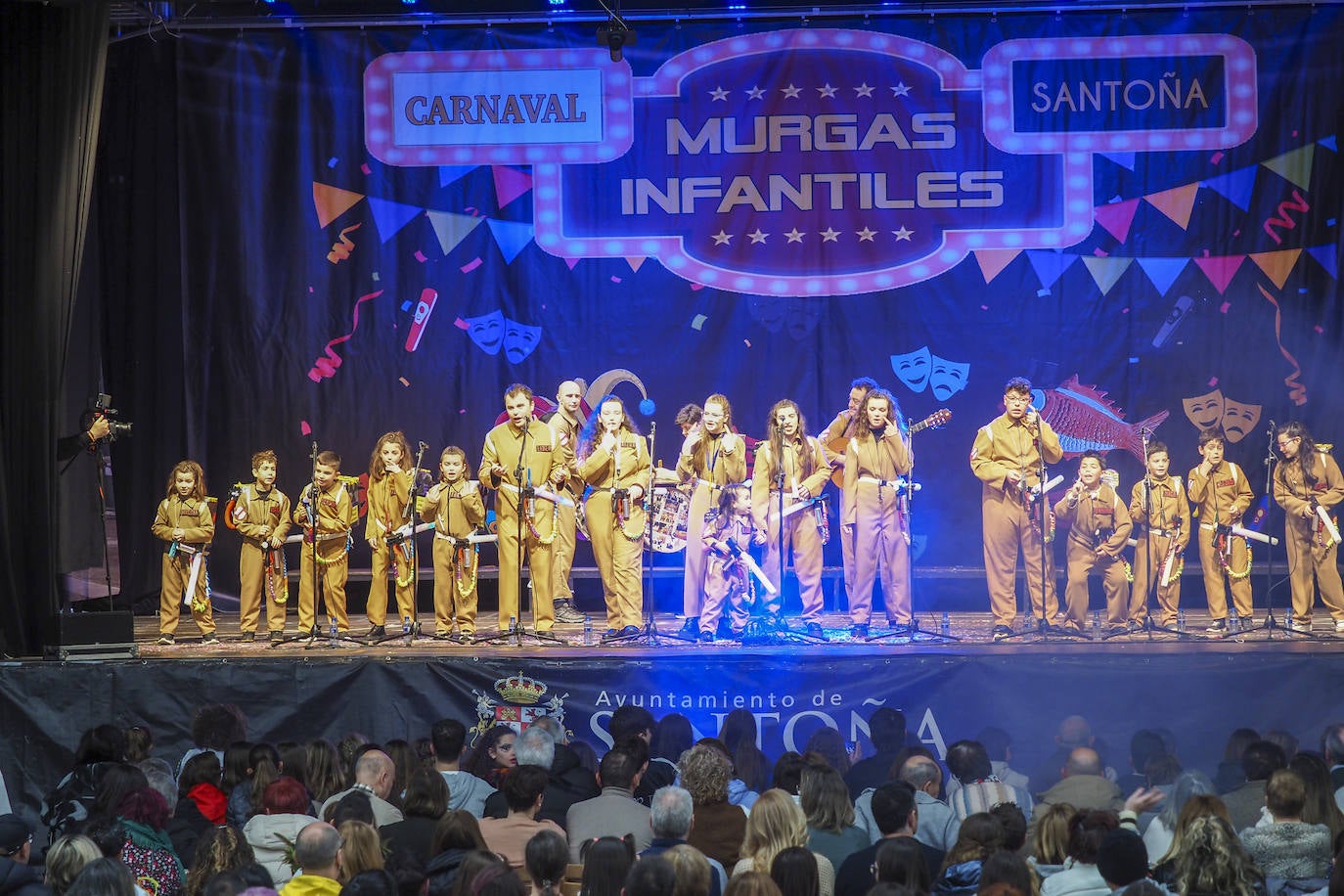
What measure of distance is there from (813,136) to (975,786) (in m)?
8.08

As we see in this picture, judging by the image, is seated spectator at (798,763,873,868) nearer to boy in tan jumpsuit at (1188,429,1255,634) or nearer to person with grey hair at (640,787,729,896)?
person with grey hair at (640,787,729,896)

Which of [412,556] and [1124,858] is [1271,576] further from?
[1124,858]

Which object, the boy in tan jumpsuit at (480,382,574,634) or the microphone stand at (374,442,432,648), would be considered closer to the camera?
the microphone stand at (374,442,432,648)

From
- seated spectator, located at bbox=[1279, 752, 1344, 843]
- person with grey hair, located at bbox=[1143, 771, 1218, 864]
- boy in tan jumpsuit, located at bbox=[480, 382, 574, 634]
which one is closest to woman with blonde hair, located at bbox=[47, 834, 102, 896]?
person with grey hair, located at bbox=[1143, 771, 1218, 864]

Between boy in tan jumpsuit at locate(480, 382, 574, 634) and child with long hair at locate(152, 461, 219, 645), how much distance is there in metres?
2.34

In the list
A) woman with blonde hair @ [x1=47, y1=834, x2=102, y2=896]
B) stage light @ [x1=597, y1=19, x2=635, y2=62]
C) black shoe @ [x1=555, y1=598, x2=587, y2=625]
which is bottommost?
woman with blonde hair @ [x1=47, y1=834, x2=102, y2=896]

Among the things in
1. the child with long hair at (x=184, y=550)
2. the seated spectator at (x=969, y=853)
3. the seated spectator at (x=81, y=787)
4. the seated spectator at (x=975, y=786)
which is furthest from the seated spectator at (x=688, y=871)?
the child with long hair at (x=184, y=550)

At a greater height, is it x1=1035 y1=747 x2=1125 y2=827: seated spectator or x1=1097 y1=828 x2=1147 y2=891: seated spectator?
x1=1097 y1=828 x2=1147 y2=891: seated spectator

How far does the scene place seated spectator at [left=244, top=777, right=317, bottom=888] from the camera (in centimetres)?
649

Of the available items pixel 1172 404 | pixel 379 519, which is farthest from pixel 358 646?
pixel 1172 404

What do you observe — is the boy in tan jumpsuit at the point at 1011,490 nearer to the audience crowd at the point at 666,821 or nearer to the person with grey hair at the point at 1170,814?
the audience crowd at the point at 666,821

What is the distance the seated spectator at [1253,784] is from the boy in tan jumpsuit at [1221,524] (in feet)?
15.7

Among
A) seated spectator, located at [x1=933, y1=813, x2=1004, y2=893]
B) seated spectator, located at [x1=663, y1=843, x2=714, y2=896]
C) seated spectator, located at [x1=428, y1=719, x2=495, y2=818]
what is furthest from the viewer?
seated spectator, located at [x1=428, y1=719, x2=495, y2=818]

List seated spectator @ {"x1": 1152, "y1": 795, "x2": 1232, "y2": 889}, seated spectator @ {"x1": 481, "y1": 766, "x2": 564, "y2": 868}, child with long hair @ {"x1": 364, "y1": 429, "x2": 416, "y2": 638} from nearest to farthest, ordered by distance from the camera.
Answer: seated spectator @ {"x1": 1152, "y1": 795, "x2": 1232, "y2": 889}, seated spectator @ {"x1": 481, "y1": 766, "x2": 564, "y2": 868}, child with long hair @ {"x1": 364, "y1": 429, "x2": 416, "y2": 638}
